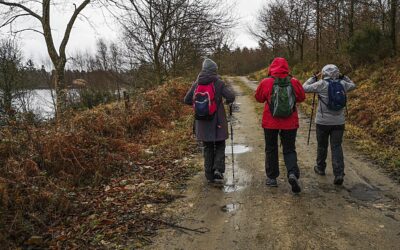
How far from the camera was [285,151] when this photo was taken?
18.1 ft

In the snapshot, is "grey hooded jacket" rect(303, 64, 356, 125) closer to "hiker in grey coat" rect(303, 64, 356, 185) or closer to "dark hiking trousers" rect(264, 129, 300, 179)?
"hiker in grey coat" rect(303, 64, 356, 185)

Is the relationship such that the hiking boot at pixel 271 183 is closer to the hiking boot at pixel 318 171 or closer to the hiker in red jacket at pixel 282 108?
the hiker in red jacket at pixel 282 108

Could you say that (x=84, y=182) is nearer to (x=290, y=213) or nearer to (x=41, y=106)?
(x=290, y=213)

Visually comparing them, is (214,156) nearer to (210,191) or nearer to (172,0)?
(210,191)

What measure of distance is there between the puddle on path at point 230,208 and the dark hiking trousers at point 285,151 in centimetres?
96

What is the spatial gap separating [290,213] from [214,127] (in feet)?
6.14

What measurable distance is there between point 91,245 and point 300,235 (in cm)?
240

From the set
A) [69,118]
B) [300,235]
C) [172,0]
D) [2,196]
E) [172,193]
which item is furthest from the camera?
[172,0]

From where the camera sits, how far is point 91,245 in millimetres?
4059

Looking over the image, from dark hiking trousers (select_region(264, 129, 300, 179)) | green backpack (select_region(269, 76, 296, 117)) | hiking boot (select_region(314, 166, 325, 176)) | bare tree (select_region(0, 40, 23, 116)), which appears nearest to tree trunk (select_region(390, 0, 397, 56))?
hiking boot (select_region(314, 166, 325, 176))

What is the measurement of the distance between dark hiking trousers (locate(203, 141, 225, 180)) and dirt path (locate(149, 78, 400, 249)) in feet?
0.82

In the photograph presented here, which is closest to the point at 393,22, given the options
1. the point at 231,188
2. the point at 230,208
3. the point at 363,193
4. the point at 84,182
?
the point at 363,193


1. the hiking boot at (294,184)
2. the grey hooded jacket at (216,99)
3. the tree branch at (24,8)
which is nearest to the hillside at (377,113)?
the hiking boot at (294,184)

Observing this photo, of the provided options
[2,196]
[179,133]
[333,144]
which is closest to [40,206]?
[2,196]
